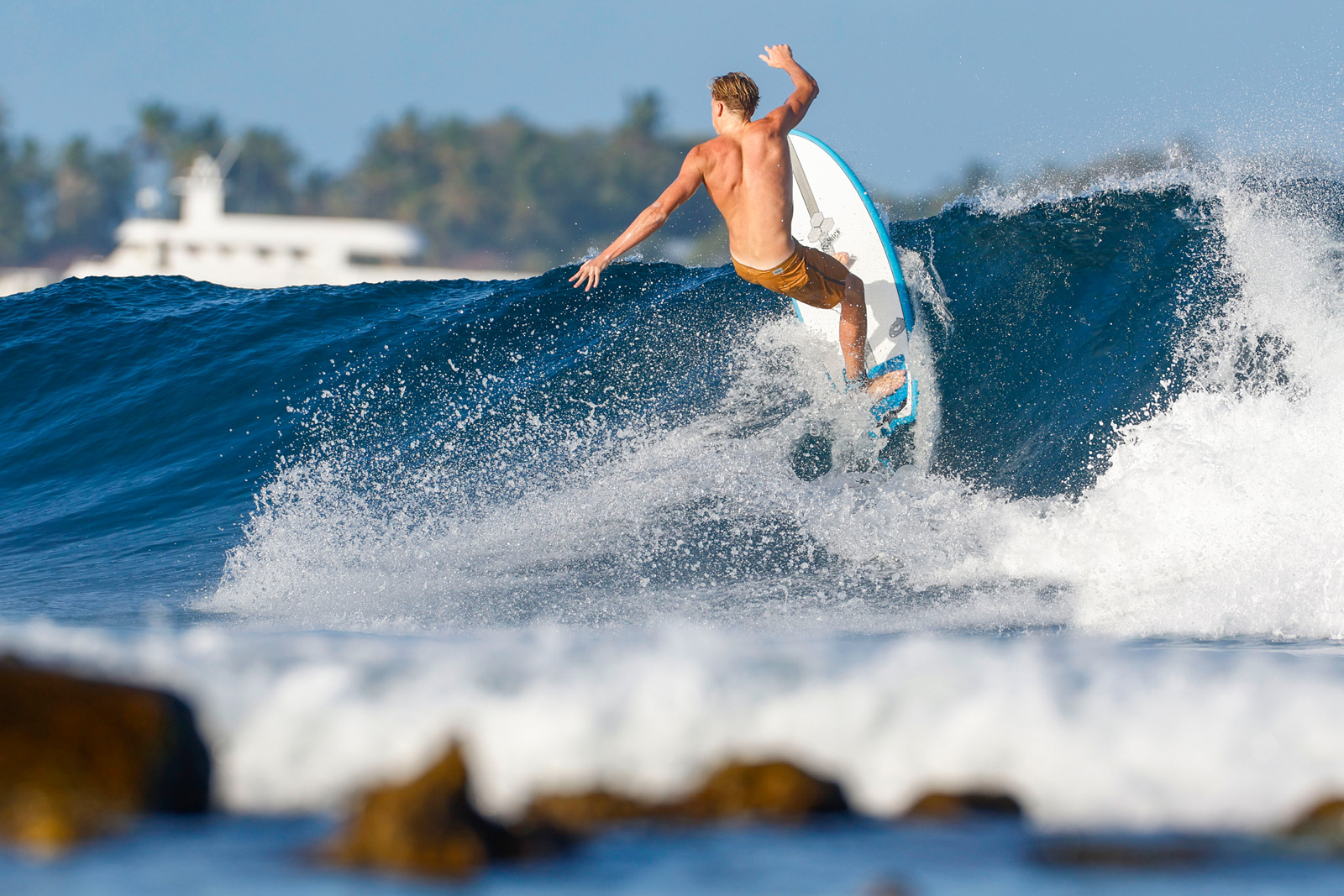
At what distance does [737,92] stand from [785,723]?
3.70m

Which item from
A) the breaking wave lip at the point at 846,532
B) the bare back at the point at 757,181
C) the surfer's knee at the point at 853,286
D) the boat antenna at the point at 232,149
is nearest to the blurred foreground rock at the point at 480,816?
the breaking wave lip at the point at 846,532

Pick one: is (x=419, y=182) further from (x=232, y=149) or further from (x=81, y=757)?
(x=81, y=757)

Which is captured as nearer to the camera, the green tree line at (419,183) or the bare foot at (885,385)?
the bare foot at (885,385)

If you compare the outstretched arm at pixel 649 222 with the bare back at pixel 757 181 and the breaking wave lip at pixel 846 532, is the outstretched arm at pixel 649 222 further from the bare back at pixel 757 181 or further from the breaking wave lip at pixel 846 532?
the breaking wave lip at pixel 846 532

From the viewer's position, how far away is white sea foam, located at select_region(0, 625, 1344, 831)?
9.30 feet

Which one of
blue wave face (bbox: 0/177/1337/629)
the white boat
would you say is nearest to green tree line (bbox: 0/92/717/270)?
the white boat

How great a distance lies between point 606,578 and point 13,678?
3.26 meters

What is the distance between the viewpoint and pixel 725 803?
2629mm

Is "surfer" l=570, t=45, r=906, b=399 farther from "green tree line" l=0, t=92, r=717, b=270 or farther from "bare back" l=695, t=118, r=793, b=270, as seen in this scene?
"green tree line" l=0, t=92, r=717, b=270

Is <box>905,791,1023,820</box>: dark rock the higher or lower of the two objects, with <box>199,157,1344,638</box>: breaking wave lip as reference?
lower

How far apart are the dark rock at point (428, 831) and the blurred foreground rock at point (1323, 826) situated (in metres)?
1.71

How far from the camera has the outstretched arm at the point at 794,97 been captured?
5.83 meters

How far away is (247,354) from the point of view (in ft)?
31.2

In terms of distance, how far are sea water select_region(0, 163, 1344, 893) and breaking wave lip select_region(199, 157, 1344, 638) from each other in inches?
1.0
